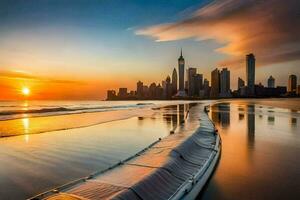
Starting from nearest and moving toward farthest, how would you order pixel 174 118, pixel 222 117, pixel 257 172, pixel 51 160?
pixel 257 172 < pixel 51 160 < pixel 174 118 < pixel 222 117

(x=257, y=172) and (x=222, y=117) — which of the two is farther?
(x=222, y=117)

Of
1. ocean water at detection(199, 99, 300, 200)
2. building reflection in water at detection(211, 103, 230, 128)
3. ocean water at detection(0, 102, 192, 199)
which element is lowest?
building reflection in water at detection(211, 103, 230, 128)

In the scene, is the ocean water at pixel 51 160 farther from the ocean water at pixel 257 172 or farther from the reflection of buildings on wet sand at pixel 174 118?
the reflection of buildings on wet sand at pixel 174 118

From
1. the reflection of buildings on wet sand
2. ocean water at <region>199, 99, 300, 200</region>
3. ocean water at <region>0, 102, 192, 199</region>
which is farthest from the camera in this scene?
the reflection of buildings on wet sand

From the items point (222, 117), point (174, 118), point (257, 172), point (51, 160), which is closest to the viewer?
point (257, 172)

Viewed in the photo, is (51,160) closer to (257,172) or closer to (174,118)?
(257,172)

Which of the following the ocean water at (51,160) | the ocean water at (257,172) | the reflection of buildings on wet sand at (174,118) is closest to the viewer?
the ocean water at (257,172)

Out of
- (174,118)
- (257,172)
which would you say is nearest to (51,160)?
(257,172)

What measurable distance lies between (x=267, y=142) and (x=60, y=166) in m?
14.5

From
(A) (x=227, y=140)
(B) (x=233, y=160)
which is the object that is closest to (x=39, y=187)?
(B) (x=233, y=160)

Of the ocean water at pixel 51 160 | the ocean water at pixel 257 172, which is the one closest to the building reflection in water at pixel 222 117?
the ocean water at pixel 257 172

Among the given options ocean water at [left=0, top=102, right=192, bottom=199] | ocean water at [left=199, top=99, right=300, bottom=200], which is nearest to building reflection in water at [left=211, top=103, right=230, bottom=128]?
ocean water at [left=199, top=99, right=300, bottom=200]

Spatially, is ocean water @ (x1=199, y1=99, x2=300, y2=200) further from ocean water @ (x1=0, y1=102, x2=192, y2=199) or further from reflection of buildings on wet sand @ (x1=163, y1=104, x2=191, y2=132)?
reflection of buildings on wet sand @ (x1=163, y1=104, x2=191, y2=132)

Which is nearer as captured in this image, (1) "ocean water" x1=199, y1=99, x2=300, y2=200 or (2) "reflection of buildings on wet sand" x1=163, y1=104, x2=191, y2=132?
(1) "ocean water" x1=199, y1=99, x2=300, y2=200
